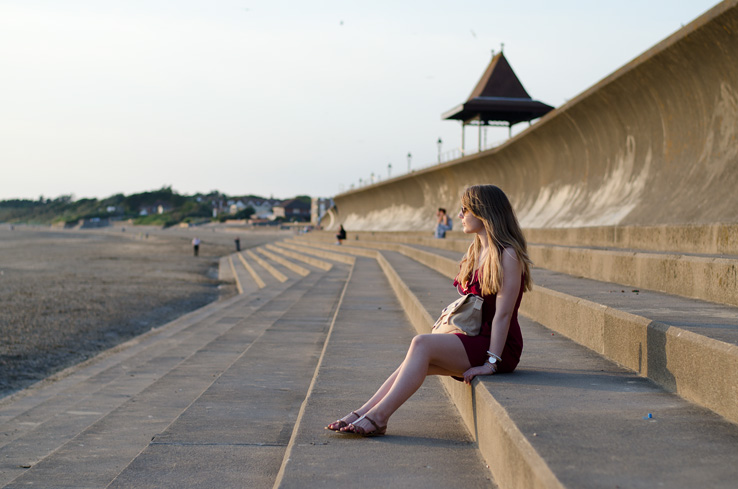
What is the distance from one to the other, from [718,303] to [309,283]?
13.1m

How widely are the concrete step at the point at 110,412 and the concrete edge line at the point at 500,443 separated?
2045 mm

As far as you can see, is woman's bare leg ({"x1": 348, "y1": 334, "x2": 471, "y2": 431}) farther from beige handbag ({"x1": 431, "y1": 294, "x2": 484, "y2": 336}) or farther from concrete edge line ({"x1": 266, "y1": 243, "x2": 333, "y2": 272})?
concrete edge line ({"x1": 266, "y1": 243, "x2": 333, "y2": 272})

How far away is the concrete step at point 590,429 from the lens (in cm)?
221

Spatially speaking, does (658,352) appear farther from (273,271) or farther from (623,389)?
(273,271)

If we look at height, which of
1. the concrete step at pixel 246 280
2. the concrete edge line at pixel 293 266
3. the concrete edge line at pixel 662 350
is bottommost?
the concrete step at pixel 246 280

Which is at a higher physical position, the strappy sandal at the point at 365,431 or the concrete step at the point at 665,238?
the concrete step at the point at 665,238

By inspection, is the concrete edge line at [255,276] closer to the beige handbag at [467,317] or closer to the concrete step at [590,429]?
the beige handbag at [467,317]

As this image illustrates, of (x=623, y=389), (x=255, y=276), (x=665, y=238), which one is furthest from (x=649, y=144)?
(x=255, y=276)

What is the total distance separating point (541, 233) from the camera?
544 inches

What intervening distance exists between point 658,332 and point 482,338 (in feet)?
2.94

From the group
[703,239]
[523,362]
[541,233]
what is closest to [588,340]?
[523,362]

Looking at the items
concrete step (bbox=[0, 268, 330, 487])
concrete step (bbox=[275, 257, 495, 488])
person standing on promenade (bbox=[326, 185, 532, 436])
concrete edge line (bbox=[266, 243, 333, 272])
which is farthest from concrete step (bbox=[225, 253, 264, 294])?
person standing on promenade (bbox=[326, 185, 532, 436])

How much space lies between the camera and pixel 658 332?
3.51 meters

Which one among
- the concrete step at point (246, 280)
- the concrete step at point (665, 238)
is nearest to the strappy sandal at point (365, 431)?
the concrete step at point (665, 238)
